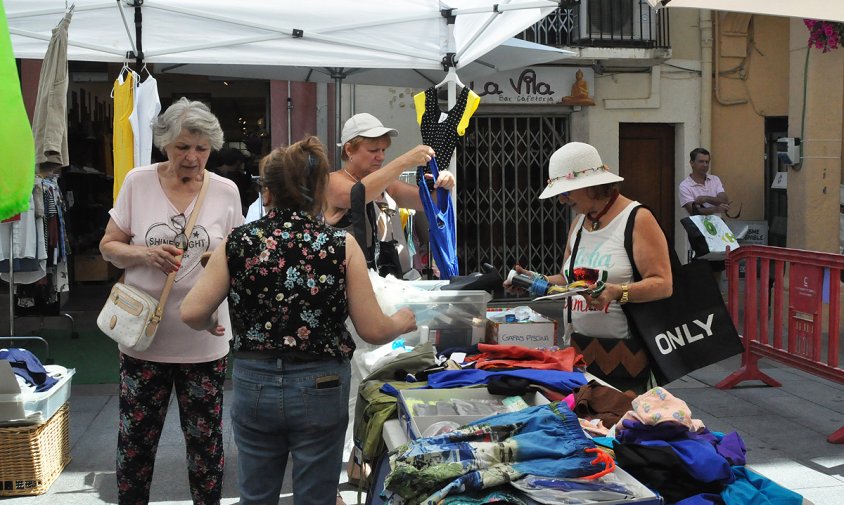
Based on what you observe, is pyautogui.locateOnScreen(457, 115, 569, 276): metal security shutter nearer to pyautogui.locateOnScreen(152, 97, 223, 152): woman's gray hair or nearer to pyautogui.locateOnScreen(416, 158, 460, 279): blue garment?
pyautogui.locateOnScreen(416, 158, 460, 279): blue garment

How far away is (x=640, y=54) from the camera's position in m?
11.4

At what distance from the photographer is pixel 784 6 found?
3480mm

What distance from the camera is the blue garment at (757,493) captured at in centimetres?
219

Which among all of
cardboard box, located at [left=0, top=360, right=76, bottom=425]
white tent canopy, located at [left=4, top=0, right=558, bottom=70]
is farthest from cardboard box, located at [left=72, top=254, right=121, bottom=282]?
cardboard box, located at [left=0, top=360, right=76, bottom=425]

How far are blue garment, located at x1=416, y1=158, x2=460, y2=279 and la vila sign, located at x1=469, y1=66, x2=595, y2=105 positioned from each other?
20.5 feet

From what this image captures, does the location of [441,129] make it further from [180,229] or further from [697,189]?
[697,189]

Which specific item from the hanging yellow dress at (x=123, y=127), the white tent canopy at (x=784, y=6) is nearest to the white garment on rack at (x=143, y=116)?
the hanging yellow dress at (x=123, y=127)

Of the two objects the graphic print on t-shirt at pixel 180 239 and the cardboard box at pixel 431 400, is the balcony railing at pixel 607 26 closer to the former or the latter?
the graphic print on t-shirt at pixel 180 239

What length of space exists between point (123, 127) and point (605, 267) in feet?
11.7

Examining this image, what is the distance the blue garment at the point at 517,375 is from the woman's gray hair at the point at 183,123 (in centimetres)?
136

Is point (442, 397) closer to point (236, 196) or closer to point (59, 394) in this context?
point (236, 196)

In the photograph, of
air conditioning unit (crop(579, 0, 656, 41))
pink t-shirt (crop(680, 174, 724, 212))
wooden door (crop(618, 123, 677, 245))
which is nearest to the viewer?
pink t-shirt (crop(680, 174, 724, 212))

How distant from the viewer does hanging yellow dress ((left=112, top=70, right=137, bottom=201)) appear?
230 inches

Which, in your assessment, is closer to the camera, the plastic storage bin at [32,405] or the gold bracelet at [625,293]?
the gold bracelet at [625,293]
